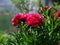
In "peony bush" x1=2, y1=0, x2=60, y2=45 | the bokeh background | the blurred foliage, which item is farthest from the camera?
the blurred foliage

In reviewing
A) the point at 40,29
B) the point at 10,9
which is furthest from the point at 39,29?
the point at 10,9

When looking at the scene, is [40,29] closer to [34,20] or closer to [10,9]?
[34,20]

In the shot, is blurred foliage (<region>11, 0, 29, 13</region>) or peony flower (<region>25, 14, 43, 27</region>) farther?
blurred foliage (<region>11, 0, 29, 13</region>)

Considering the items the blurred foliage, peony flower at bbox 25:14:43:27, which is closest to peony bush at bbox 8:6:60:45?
peony flower at bbox 25:14:43:27

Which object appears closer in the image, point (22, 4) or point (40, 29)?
point (40, 29)

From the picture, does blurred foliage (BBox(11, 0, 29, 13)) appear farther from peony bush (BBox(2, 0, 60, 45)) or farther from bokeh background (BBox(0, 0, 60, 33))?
peony bush (BBox(2, 0, 60, 45))

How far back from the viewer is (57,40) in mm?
1030

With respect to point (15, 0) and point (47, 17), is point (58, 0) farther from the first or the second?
point (47, 17)

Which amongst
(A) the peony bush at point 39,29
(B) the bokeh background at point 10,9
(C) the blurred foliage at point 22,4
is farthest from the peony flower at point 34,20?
(C) the blurred foliage at point 22,4

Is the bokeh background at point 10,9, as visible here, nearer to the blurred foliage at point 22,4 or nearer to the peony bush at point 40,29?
the blurred foliage at point 22,4

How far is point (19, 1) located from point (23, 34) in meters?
2.68

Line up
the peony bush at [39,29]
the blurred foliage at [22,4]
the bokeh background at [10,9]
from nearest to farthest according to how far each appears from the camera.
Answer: the peony bush at [39,29]
the bokeh background at [10,9]
the blurred foliage at [22,4]

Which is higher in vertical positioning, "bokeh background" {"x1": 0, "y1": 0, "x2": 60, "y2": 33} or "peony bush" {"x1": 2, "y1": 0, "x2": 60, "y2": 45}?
"peony bush" {"x1": 2, "y1": 0, "x2": 60, "y2": 45}

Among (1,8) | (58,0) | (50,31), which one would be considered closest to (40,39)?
(50,31)
